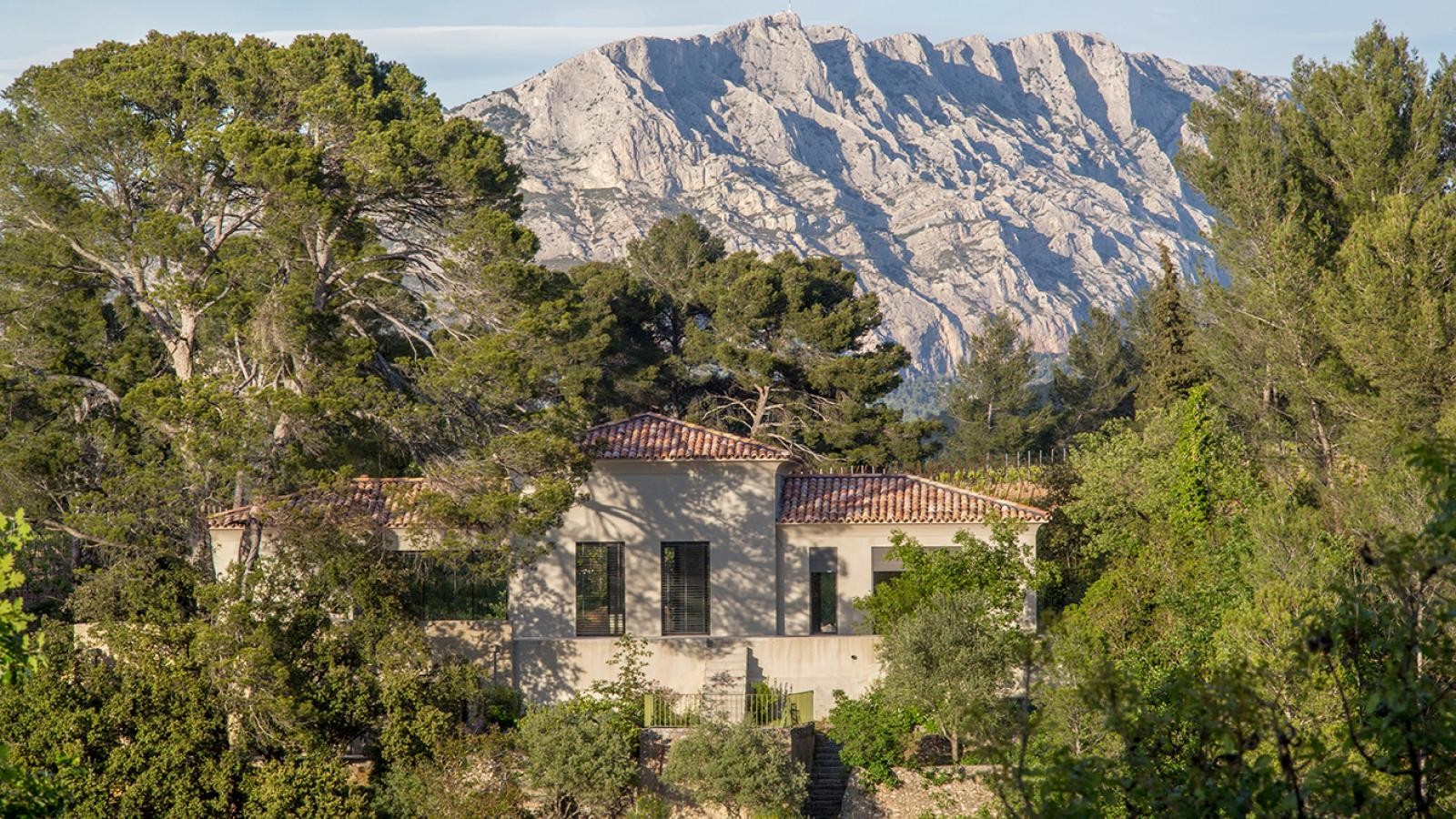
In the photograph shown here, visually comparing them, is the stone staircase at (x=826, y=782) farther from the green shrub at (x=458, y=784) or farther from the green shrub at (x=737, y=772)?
the green shrub at (x=458, y=784)

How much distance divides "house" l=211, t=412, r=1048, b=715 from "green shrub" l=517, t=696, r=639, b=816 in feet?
9.95

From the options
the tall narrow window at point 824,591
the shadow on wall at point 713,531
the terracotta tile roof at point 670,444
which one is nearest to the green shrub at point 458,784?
the shadow on wall at point 713,531

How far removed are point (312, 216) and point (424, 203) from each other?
326 cm

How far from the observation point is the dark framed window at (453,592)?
28922 millimetres

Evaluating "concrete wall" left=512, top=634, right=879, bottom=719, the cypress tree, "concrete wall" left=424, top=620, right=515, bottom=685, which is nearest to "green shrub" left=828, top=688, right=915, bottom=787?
"concrete wall" left=512, top=634, right=879, bottom=719

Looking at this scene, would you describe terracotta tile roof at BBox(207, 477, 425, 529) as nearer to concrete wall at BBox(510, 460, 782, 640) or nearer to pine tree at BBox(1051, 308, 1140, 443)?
concrete wall at BBox(510, 460, 782, 640)

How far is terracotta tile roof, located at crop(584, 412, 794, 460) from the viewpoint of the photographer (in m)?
29.9

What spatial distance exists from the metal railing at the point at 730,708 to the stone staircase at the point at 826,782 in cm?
66

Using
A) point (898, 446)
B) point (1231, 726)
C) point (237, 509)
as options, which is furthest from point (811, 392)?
point (1231, 726)

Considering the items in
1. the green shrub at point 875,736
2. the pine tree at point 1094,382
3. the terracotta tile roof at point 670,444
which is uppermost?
the pine tree at point 1094,382

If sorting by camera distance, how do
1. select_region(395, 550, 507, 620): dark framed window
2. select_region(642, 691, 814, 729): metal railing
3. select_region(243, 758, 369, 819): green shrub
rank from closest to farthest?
select_region(243, 758, 369, 819): green shrub → select_region(642, 691, 814, 729): metal railing → select_region(395, 550, 507, 620): dark framed window

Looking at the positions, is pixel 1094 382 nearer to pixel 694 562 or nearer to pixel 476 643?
pixel 694 562

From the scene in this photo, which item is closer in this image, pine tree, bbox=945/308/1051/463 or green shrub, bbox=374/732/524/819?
green shrub, bbox=374/732/524/819

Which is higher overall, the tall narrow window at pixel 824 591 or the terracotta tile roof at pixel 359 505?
the terracotta tile roof at pixel 359 505
